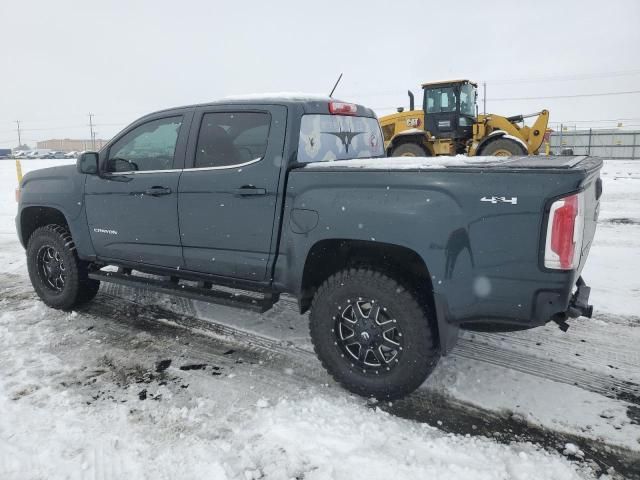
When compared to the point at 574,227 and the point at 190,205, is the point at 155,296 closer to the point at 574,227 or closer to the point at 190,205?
the point at 190,205

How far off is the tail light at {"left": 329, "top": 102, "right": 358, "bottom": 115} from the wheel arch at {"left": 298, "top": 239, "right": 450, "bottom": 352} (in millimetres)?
1244

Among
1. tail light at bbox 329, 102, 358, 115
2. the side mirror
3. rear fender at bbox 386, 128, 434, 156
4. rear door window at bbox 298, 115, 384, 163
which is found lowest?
the side mirror

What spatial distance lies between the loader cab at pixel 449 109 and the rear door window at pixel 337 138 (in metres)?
9.75

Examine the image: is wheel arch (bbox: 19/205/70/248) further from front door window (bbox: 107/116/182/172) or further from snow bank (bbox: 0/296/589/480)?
snow bank (bbox: 0/296/589/480)

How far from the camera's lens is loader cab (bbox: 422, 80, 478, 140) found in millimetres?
13555

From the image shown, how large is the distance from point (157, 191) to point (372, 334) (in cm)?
208

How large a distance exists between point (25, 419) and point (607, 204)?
11255mm

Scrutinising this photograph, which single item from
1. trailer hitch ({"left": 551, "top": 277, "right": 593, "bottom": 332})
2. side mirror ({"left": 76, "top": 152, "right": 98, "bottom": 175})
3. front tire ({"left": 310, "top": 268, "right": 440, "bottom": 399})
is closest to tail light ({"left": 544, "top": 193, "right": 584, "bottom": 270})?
trailer hitch ({"left": 551, "top": 277, "right": 593, "bottom": 332})

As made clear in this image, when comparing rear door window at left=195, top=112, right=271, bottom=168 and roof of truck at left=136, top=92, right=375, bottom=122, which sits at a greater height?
roof of truck at left=136, top=92, right=375, bottom=122

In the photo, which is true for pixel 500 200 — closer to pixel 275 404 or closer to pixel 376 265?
pixel 376 265

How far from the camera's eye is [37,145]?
127312 millimetres

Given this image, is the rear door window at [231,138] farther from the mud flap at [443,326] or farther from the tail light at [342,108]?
the mud flap at [443,326]

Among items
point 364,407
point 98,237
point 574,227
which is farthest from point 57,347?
point 574,227

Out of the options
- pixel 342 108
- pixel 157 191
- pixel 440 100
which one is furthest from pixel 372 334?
pixel 440 100
